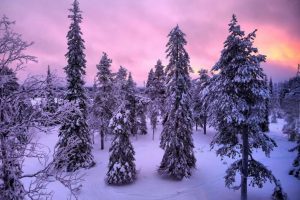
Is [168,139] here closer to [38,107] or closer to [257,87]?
[257,87]

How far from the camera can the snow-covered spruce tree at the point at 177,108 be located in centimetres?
2434

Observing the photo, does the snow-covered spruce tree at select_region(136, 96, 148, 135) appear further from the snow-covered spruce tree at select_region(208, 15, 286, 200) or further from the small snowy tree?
the small snowy tree

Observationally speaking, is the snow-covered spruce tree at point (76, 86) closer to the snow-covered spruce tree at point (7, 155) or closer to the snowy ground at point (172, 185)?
the snowy ground at point (172, 185)

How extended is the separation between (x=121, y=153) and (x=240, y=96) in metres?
13.3

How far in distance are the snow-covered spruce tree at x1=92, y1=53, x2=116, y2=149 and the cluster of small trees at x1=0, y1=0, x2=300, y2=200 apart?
0.16m

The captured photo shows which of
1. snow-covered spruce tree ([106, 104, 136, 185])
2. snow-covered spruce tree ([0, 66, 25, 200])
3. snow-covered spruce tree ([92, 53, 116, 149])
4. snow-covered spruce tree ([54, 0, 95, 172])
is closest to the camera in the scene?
snow-covered spruce tree ([0, 66, 25, 200])

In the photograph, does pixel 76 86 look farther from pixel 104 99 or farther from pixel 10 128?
pixel 10 128

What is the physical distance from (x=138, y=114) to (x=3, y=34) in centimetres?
3995

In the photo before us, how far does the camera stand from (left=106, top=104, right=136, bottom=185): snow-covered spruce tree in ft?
78.5

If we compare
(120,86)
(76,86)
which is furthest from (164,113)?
(120,86)

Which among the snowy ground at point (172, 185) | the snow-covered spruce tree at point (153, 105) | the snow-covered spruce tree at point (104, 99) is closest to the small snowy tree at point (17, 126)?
the snowy ground at point (172, 185)

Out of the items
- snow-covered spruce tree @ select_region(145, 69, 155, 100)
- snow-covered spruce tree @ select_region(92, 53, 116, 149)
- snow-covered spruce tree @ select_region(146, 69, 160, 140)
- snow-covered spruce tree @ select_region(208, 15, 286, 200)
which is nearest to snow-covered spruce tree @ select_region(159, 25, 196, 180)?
snow-covered spruce tree @ select_region(208, 15, 286, 200)

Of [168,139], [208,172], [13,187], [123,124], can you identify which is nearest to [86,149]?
Result: [123,124]

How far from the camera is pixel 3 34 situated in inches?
254
